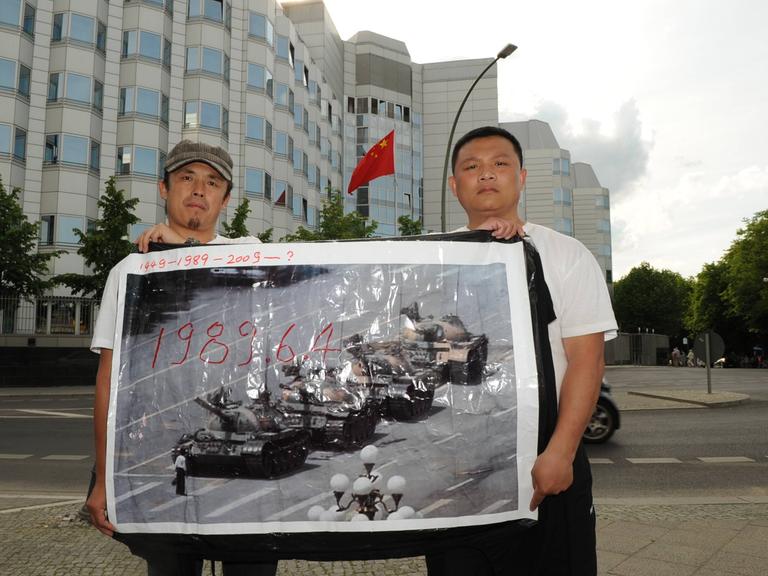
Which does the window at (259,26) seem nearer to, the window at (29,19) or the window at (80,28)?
the window at (80,28)

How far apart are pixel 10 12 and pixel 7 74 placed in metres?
2.73

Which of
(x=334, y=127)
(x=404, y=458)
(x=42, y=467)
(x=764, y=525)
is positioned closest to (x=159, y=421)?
(x=404, y=458)

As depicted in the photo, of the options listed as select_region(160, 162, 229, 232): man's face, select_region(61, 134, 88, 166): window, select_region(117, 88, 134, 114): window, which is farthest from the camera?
select_region(117, 88, 134, 114): window

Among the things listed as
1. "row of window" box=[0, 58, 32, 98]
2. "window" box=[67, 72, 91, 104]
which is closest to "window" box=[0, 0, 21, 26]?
"row of window" box=[0, 58, 32, 98]

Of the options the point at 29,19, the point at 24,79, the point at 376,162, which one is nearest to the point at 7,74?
the point at 24,79

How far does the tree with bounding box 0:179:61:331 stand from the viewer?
74.0 ft

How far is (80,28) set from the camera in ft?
96.4

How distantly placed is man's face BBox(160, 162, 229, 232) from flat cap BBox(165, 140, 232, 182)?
0.02 meters

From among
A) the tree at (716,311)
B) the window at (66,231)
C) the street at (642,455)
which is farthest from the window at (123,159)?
the tree at (716,311)

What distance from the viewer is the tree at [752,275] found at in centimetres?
4978

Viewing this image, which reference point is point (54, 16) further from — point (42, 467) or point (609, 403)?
point (609, 403)

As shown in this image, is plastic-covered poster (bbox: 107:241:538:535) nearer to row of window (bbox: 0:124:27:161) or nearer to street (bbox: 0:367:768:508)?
street (bbox: 0:367:768:508)

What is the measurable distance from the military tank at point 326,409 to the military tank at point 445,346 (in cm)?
20

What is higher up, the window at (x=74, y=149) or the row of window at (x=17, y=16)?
the row of window at (x=17, y=16)
